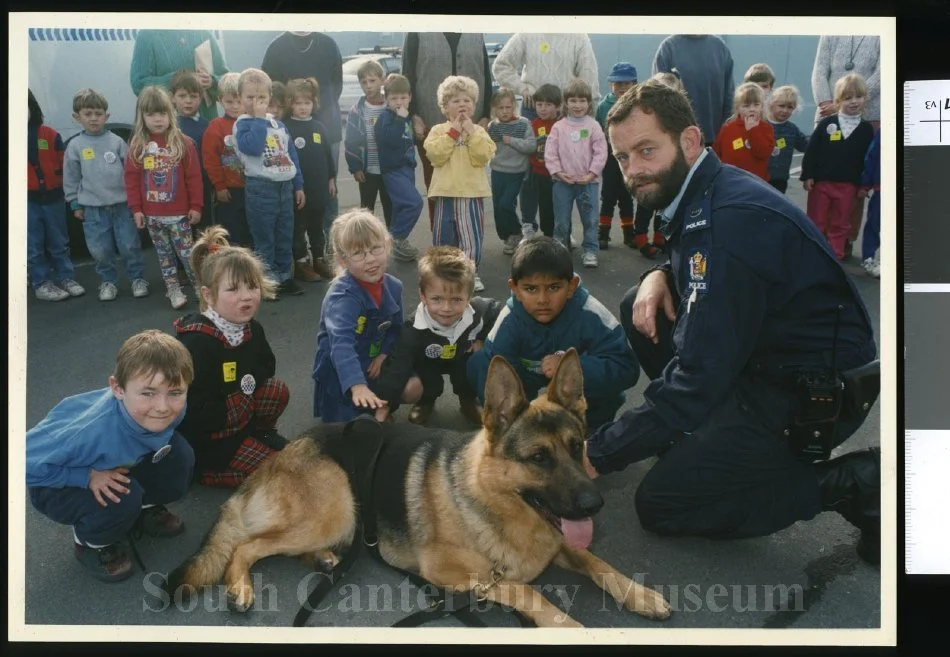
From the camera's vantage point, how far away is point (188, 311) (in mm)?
2941

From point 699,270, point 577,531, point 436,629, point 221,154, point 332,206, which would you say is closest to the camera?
point 577,531

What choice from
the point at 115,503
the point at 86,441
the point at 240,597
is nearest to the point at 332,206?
the point at 86,441

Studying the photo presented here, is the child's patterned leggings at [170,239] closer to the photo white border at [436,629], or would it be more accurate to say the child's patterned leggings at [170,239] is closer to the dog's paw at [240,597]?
the photo white border at [436,629]

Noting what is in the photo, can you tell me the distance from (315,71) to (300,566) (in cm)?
190

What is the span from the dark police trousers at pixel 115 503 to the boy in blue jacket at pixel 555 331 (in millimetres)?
1216

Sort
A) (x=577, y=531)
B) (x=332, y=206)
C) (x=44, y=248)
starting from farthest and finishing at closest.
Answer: (x=332, y=206) < (x=44, y=248) < (x=577, y=531)

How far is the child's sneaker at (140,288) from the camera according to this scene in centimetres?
296

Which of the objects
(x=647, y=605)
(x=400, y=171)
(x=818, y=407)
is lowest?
(x=647, y=605)

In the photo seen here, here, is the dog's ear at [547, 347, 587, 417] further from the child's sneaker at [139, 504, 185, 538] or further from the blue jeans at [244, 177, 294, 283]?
the child's sneaker at [139, 504, 185, 538]

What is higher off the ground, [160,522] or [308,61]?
[308,61]

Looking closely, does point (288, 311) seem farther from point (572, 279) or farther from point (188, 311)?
point (572, 279)

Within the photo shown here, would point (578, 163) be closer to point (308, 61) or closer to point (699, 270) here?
point (699, 270)

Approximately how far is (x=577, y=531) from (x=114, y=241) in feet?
7.43

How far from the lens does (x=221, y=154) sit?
2.94 metres
